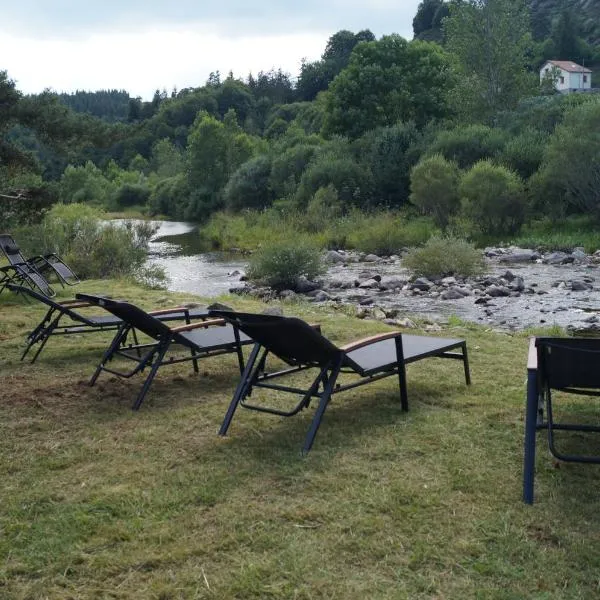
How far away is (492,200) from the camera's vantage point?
87.2 feet

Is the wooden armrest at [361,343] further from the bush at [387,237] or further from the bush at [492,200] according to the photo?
the bush at [492,200]

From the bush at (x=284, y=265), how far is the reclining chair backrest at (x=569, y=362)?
14.9m

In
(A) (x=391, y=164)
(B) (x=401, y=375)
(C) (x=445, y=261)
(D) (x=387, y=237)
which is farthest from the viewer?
(A) (x=391, y=164)

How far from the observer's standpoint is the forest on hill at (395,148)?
40.1 feet

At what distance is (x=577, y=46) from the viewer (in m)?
89.8

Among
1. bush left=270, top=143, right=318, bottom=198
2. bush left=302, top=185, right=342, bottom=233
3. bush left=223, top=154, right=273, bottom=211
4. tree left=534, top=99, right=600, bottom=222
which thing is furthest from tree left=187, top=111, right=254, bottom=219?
tree left=534, top=99, right=600, bottom=222

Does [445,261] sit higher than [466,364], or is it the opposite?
[466,364]

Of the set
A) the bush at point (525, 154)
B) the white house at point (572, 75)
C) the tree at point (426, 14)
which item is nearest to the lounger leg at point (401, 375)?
the bush at point (525, 154)

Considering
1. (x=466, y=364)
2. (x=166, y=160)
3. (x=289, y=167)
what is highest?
(x=466, y=364)

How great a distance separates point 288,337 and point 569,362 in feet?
5.36

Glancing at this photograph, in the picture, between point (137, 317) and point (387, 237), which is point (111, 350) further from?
point (387, 237)

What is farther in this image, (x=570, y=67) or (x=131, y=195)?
(x=570, y=67)

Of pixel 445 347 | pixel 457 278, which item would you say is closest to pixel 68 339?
pixel 445 347

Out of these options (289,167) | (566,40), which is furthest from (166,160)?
(566,40)
